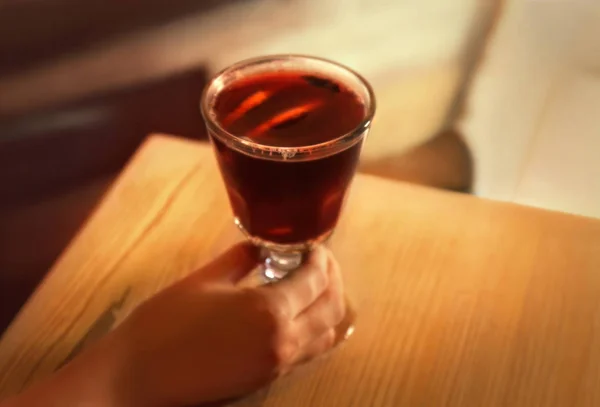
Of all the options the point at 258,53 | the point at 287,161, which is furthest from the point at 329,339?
the point at 258,53

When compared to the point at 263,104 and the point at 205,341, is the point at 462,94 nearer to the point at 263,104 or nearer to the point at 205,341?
the point at 263,104

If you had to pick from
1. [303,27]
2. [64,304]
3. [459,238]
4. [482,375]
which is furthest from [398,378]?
[303,27]

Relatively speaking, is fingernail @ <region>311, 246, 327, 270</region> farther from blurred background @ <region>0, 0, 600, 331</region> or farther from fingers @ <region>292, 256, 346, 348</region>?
blurred background @ <region>0, 0, 600, 331</region>

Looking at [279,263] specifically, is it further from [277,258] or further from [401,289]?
[401,289]

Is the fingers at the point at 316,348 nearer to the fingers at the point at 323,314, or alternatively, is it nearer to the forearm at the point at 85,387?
the fingers at the point at 323,314

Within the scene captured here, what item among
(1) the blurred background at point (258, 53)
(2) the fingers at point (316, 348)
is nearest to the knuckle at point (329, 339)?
(2) the fingers at point (316, 348)

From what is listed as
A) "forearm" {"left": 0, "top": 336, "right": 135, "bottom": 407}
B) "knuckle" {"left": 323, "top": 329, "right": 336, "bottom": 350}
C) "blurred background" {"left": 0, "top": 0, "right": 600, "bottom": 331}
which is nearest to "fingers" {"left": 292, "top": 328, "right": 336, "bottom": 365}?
"knuckle" {"left": 323, "top": 329, "right": 336, "bottom": 350}
